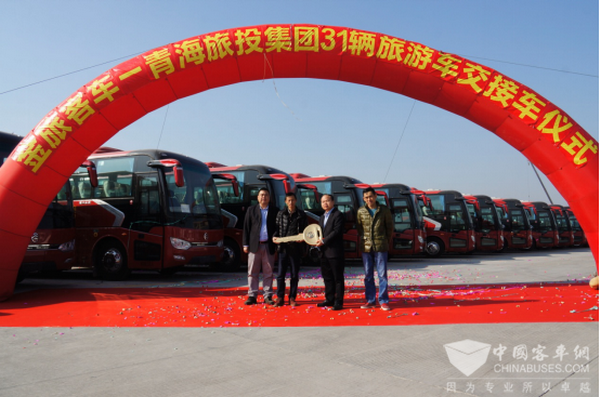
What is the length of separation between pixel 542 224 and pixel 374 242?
2484 cm

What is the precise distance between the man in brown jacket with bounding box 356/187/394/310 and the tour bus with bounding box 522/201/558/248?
23318mm

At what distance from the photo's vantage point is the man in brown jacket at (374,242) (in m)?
6.60

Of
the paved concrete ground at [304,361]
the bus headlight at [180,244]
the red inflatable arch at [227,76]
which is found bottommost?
the paved concrete ground at [304,361]

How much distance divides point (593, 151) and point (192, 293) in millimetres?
7280

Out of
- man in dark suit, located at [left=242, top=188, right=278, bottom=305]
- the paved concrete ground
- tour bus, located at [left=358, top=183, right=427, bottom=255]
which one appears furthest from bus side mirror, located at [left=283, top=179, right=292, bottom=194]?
the paved concrete ground

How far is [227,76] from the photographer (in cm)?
847

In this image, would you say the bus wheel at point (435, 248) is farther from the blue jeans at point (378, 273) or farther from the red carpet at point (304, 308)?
the blue jeans at point (378, 273)

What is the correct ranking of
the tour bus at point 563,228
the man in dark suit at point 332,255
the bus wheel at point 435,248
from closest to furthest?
the man in dark suit at point 332,255, the bus wheel at point 435,248, the tour bus at point 563,228

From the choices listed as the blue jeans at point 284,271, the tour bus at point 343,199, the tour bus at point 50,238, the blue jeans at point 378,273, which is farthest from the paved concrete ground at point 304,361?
the tour bus at point 343,199

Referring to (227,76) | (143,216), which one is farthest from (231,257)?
(227,76)

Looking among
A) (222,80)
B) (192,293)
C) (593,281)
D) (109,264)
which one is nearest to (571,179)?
(593,281)

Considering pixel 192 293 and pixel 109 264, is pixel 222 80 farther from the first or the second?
pixel 109 264

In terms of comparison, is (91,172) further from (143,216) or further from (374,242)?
(374,242)

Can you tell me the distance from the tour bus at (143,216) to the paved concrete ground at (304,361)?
17.0 feet
